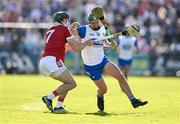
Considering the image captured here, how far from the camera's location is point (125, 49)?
27.5 m

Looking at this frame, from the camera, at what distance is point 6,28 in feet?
126

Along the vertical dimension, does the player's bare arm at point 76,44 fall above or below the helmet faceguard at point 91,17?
below

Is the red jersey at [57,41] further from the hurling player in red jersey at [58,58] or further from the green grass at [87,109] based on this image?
the green grass at [87,109]

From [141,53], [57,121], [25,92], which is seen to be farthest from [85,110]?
[141,53]

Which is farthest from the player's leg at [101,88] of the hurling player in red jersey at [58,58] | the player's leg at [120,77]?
the hurling player in red jersey at [58,58]

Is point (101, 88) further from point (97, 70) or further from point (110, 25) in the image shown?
point (110, 25)

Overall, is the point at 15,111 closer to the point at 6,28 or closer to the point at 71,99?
the point at 71,99

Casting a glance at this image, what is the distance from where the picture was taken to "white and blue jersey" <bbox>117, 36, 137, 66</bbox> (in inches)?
1067

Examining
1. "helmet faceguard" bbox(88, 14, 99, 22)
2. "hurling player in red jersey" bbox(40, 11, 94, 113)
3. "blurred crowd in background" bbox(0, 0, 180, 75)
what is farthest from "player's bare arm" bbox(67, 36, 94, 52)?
"blurred crowd in background" bbox(0, 0, 180, 75)

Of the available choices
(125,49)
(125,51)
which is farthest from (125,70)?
(125,49)

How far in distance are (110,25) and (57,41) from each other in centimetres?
2158

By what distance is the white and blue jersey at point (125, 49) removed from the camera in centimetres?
2711

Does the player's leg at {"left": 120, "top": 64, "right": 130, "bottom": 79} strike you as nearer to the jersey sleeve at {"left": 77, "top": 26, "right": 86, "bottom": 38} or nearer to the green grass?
the green grass

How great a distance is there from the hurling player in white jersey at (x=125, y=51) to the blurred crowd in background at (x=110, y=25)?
7.64 meters
